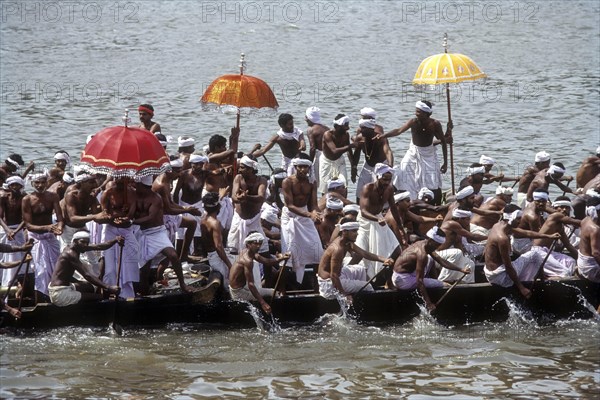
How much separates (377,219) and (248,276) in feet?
7.46

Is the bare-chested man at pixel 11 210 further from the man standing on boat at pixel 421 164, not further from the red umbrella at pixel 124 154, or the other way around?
the man standing on boat at pixel 421 164

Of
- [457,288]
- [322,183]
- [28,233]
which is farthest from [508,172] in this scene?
[28,233]

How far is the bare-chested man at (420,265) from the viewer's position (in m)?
17.7

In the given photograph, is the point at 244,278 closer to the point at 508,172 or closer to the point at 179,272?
the point at 179,272

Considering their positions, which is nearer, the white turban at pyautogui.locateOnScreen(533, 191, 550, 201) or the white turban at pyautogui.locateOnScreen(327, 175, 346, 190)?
the white turban at pyautogui.locateOnScreen(533, 191, 550, 201)

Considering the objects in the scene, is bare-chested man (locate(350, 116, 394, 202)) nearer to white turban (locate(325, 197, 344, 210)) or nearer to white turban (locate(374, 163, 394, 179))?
white turban (locate(374, 163, 394, 179))

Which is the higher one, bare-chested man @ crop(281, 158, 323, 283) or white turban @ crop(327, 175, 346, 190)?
white turban @ crop(327, 175, 346, 190)

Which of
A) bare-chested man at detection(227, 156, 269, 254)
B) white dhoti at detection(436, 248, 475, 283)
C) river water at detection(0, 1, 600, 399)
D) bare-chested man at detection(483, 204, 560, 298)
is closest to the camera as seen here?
river water at detection(0, 1, 600, 399)

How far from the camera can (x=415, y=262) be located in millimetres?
17891

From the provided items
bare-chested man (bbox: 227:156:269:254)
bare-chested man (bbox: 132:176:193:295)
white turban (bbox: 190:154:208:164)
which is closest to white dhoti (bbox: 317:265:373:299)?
bare-chested man (bbox: 227:156:269:254)

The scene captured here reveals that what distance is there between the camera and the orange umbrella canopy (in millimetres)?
20359

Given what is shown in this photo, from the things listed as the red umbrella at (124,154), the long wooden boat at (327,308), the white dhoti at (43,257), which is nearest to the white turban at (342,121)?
the long wooden boat at (327,308)

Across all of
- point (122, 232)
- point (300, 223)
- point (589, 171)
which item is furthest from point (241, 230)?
point (589, 171)

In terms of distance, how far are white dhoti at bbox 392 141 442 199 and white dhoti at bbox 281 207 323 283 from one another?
2999 millimetres
